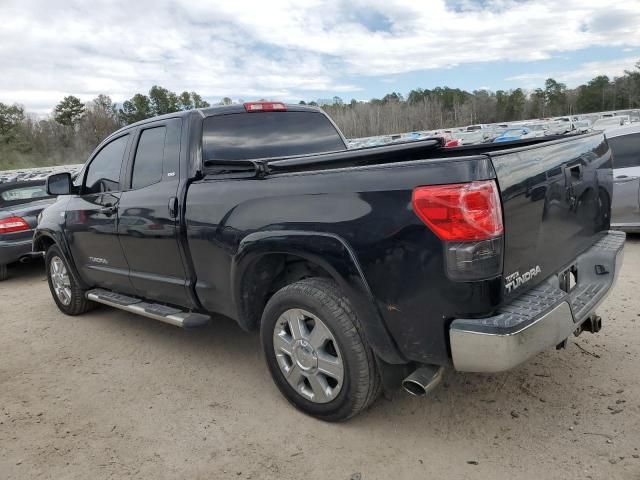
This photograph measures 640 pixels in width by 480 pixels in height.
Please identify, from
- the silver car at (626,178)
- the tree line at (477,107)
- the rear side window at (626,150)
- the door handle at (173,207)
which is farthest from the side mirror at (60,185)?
the tree line at (477,107)

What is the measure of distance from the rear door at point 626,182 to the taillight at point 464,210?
19.0 ft

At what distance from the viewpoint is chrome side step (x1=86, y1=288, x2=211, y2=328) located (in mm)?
3877

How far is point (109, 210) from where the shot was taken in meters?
4.61

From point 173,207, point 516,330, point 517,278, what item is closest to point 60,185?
point 173,207

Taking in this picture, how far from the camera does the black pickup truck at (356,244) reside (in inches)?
96.5

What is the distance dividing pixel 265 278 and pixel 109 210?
1938 millimetres

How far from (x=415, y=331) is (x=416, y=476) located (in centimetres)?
76

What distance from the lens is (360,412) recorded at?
3189 millimetres

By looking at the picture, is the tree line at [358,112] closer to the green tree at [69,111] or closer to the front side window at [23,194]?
the green tree at [69,111]

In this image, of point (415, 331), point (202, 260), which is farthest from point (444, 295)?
point (202, 260)

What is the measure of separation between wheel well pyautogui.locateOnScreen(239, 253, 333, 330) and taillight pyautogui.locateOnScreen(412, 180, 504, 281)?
Answer: 3.28ft

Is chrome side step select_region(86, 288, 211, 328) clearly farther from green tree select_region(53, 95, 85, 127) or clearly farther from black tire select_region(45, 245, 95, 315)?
green tree select_region(53, 95, 85, 127)

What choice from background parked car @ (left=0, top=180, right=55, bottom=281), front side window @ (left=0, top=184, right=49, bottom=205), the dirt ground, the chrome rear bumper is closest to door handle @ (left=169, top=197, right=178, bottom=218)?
the dirt ground

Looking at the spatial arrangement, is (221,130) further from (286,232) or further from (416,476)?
(416,476)
